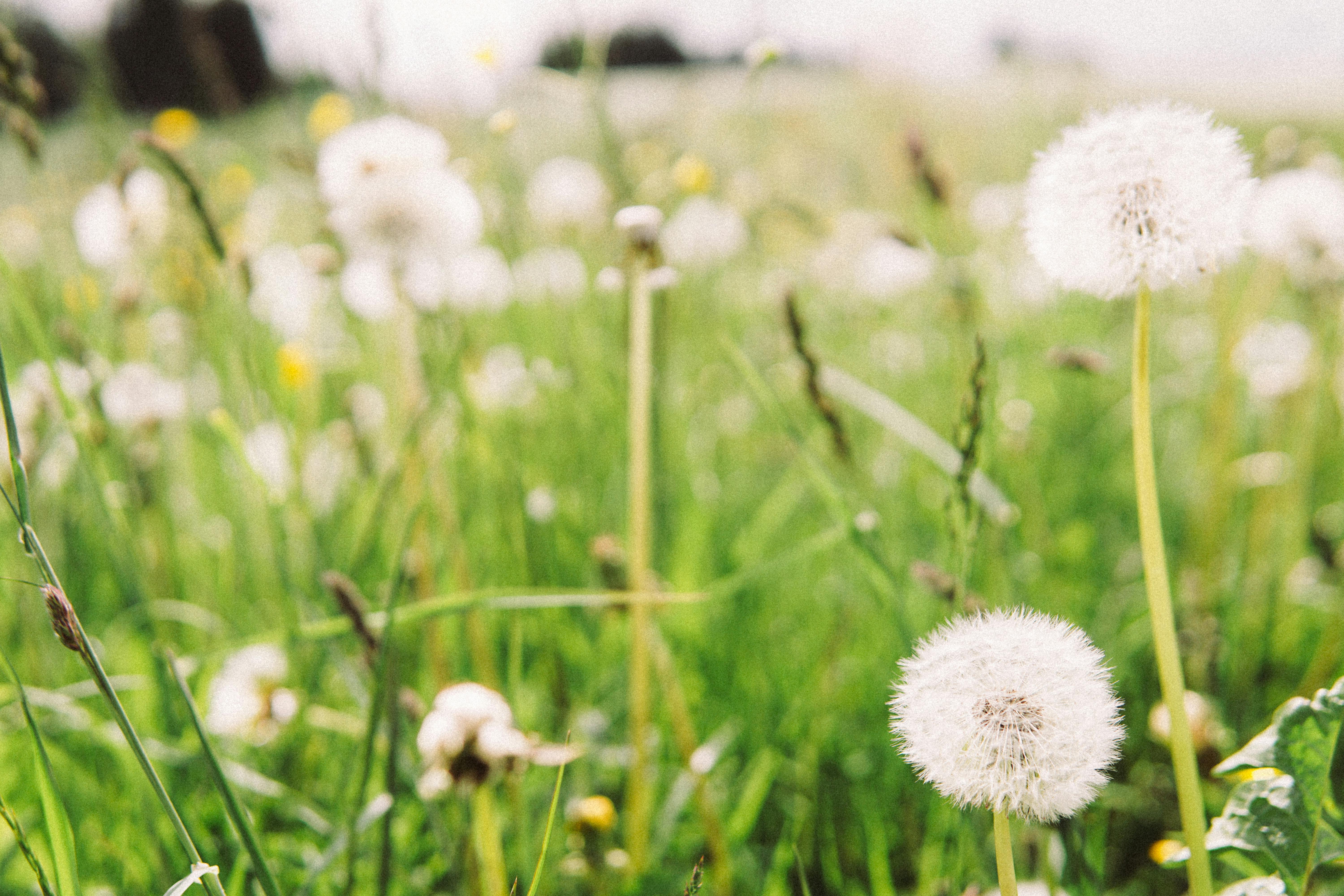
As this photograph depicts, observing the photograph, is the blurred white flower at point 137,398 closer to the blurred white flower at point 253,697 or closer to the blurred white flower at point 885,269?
the blurred white flower at point 253,697

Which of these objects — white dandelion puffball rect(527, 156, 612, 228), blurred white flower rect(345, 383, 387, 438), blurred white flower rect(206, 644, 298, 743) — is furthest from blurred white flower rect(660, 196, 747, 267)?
blurred white flower rect(206, 644, 298, 743)

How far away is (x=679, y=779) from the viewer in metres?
0.96

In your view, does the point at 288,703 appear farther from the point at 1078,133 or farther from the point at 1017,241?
the point at 1017,241

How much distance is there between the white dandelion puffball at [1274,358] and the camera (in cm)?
148

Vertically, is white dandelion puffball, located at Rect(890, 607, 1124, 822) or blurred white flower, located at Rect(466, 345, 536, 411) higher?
white dandelion puffball, located at Rect(890, 607, 1124, 822)

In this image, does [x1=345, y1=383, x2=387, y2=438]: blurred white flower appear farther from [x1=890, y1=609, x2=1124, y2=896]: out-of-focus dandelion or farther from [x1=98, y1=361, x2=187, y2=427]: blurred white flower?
[x1=890, y1=609, x2=1124, y2=896]: out-of-focus dandelion

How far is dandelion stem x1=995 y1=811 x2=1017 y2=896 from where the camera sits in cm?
45

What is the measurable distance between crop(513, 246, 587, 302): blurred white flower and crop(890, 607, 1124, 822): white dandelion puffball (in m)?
1.55

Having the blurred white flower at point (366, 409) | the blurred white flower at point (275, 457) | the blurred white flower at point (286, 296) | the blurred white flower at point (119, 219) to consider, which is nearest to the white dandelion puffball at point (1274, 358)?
the blurred white flower at point (366, 409)

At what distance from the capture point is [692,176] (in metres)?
1.14

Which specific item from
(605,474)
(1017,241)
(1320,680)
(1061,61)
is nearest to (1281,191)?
(1320,680)

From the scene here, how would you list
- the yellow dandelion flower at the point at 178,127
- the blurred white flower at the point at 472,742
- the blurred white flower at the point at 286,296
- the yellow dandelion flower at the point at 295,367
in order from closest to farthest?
the blurred white flower at the point at 472,742
the yellow dandelion flower at the point at 295,367
the blurred white flower at the point at 286,296
the yellow dandelion flower at the point at 178,127

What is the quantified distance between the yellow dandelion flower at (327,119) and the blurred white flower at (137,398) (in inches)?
32.9

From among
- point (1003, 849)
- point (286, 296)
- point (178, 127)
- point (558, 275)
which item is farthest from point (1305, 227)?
point (178, 127)
